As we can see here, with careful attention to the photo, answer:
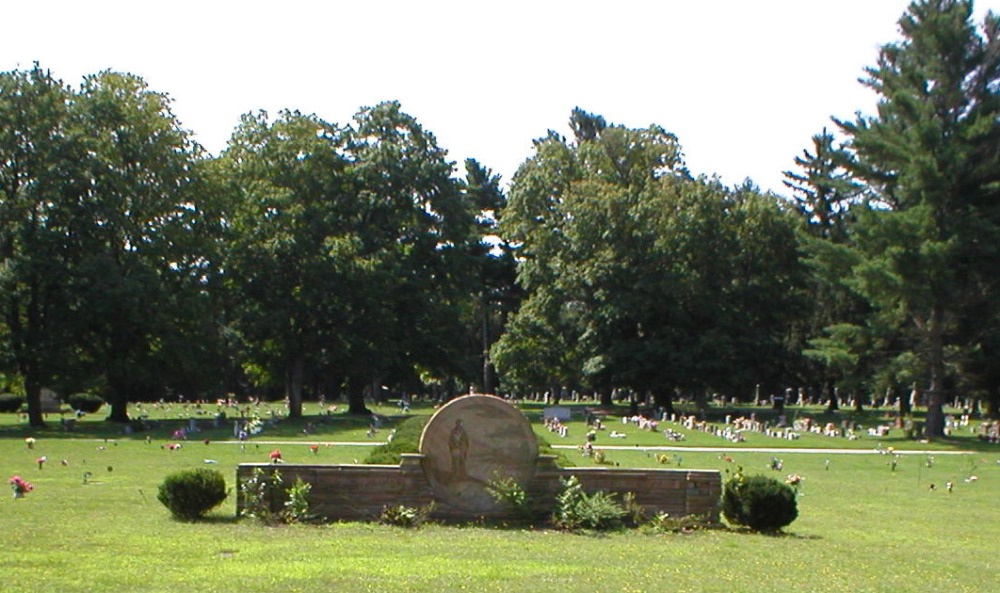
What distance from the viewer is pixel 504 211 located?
250 feet

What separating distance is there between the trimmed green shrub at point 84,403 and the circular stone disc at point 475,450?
186ft

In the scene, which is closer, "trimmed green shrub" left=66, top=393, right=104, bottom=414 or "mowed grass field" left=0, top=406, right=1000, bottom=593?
"mowed grass field" left=0, top=406, right=1000, bottom=593

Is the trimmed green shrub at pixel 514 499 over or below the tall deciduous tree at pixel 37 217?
below

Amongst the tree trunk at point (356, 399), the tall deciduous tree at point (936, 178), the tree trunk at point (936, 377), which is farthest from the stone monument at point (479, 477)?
the tree trunk at point (356, 399)

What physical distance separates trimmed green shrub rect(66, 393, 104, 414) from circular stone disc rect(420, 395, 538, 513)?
56.8 metres

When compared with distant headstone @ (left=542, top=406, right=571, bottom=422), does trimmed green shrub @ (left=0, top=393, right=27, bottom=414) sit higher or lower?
lower

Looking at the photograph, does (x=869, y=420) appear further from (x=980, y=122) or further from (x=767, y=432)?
(x=980, y=122)

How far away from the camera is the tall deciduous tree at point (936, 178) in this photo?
4666 centimetres

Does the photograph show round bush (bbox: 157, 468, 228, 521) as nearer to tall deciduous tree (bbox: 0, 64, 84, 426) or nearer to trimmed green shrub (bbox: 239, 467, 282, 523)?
trimmed green shrub (bbox: 239, 467, 282, 523)

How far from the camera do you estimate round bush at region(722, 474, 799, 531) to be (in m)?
17.2

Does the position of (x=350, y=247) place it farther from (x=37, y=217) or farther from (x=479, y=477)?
(x=479, y=477)

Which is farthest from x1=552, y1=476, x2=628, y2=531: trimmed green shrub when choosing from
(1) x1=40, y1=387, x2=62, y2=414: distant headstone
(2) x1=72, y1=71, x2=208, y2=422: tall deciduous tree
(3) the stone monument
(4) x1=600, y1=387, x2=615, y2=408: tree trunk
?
(1) x1=40, y1=387, x2=62, y2=414: distant headstone

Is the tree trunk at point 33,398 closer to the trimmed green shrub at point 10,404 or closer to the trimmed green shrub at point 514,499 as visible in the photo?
the trimmed green shrub at point 10,404

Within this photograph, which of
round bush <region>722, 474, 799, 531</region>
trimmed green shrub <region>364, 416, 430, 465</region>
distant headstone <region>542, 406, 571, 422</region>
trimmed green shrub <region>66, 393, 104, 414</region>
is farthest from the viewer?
trimmed green shrub <region>66, 393, 104, 414</region>
